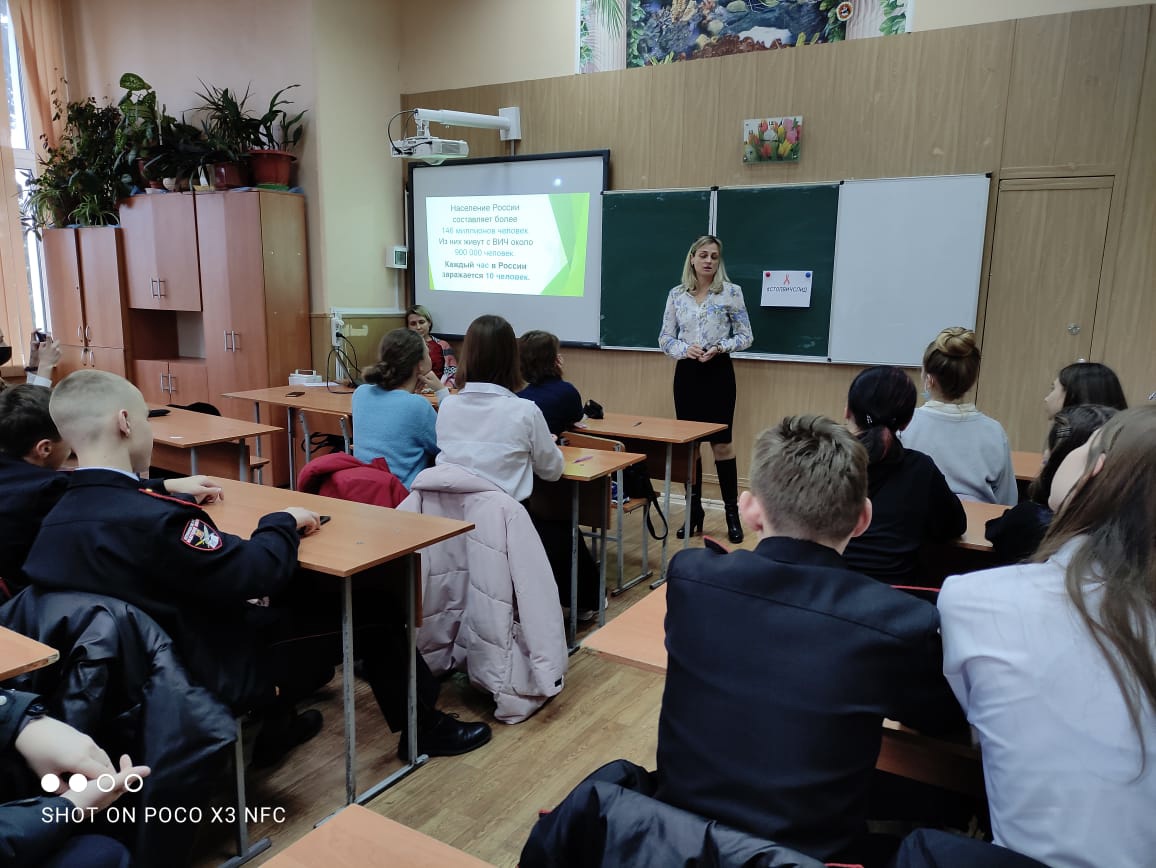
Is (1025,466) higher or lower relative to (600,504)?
higher

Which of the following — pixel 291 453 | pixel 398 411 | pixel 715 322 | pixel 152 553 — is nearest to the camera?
pixel 152 553

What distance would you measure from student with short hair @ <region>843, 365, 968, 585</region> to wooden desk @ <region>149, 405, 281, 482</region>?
2.85 m

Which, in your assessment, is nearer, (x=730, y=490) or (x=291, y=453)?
(x=730, y=490)

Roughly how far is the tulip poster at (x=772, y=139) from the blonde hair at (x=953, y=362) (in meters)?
2.65

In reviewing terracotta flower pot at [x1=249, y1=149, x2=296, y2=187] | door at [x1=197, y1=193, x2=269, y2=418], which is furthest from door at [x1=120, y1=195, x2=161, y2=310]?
terracotta flower pot at [x1=249, y1=149, x2=296, y2=187]

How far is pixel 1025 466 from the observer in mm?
3311

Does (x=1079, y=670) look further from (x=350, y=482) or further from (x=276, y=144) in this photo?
(x=276, y=144)

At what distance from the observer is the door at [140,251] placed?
6414 mm

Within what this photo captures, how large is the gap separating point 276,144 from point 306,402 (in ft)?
8.06

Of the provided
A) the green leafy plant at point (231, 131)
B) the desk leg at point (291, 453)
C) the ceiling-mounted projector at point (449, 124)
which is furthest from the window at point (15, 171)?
the ceiling-mounted projector at point (449, 124)

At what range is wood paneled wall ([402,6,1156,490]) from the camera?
4.18 m

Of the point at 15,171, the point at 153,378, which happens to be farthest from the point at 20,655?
the point at 15,171

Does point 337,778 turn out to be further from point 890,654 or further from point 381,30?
point 381,30

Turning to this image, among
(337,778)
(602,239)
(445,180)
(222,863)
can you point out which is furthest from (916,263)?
A: (222,863)
